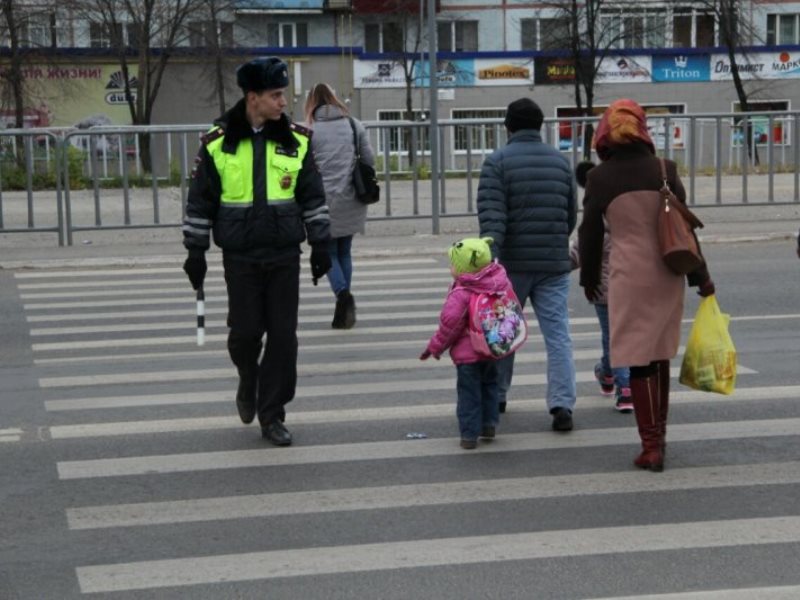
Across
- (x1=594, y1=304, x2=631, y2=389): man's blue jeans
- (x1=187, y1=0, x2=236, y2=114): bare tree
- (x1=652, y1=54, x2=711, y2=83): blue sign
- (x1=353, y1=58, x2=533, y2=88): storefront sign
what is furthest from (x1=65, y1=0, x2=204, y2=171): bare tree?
Result: (x1=594, y1=304, x2=631, y2=389): man's blue jeans

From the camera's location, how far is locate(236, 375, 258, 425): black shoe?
7.88 m

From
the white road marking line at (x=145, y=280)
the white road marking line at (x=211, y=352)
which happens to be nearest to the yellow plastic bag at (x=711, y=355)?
the white road marking line at (x=211, y=352)

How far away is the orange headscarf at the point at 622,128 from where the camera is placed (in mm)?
6887

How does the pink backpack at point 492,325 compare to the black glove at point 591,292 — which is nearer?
the pink backpack at point 492,325

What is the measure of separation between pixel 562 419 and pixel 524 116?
5.29 feet

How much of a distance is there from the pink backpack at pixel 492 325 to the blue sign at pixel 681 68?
50040 mm

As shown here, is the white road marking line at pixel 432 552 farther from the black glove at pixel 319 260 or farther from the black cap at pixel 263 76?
the black cap at pixel 263 76

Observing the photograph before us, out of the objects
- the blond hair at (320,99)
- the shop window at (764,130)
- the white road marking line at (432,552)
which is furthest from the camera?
the shop window at (764,130)

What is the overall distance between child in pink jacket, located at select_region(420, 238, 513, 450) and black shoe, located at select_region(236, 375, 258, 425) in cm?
106

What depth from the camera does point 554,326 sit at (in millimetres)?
7938

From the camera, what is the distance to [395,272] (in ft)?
50.8

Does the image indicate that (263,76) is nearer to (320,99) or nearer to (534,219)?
(534,219)

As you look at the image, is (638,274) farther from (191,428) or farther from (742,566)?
(191,428)

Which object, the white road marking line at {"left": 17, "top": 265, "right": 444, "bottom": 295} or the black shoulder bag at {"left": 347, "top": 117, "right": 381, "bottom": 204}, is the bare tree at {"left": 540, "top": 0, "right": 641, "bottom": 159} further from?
the black shoulder bag at {"left": 347, "top": 117, "right": 381, "bottom": 204}
